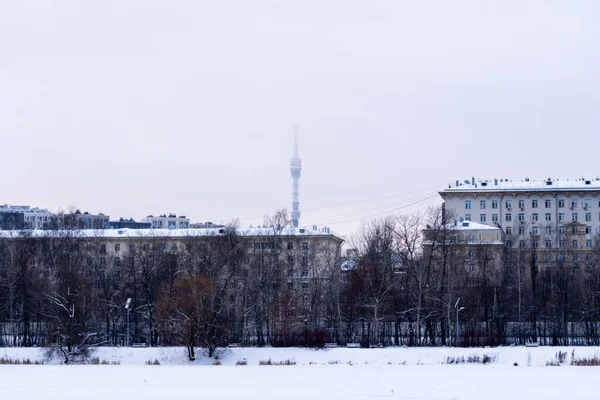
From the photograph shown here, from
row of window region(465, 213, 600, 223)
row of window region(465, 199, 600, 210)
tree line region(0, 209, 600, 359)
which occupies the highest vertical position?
row of window region(465, 199, 600, 210)

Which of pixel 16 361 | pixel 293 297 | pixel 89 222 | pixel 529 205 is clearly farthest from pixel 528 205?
pixel 16 361

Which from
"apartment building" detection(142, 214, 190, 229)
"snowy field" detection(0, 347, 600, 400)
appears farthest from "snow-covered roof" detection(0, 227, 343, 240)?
"apartment building" detection(142, 214, 190, 229)

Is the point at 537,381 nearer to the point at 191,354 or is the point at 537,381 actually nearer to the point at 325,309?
the point at 191,354

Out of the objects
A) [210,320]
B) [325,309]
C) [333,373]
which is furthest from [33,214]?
[333,373]

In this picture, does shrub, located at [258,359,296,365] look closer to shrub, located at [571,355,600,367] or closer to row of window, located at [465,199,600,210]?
shrub, located at [571,355,600,367]

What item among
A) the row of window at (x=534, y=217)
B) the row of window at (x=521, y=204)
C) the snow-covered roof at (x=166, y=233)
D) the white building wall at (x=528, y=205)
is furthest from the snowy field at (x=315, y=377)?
the row of window at (x=521, y=204)

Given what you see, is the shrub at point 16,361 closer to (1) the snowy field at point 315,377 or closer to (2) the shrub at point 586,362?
(1) the snowy field at point 315,377

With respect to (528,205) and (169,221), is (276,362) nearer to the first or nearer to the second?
(528,205)

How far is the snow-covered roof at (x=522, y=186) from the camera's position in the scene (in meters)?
Result: 126

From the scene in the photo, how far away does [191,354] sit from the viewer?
6581 centimetres

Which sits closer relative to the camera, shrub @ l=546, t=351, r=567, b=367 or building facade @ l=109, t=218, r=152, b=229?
shrub @ l=546, t=351, r=567, b=367

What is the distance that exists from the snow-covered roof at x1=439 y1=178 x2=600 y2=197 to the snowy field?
60.7m

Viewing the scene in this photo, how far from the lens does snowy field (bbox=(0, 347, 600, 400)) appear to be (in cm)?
4253

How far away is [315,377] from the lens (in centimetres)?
5000
